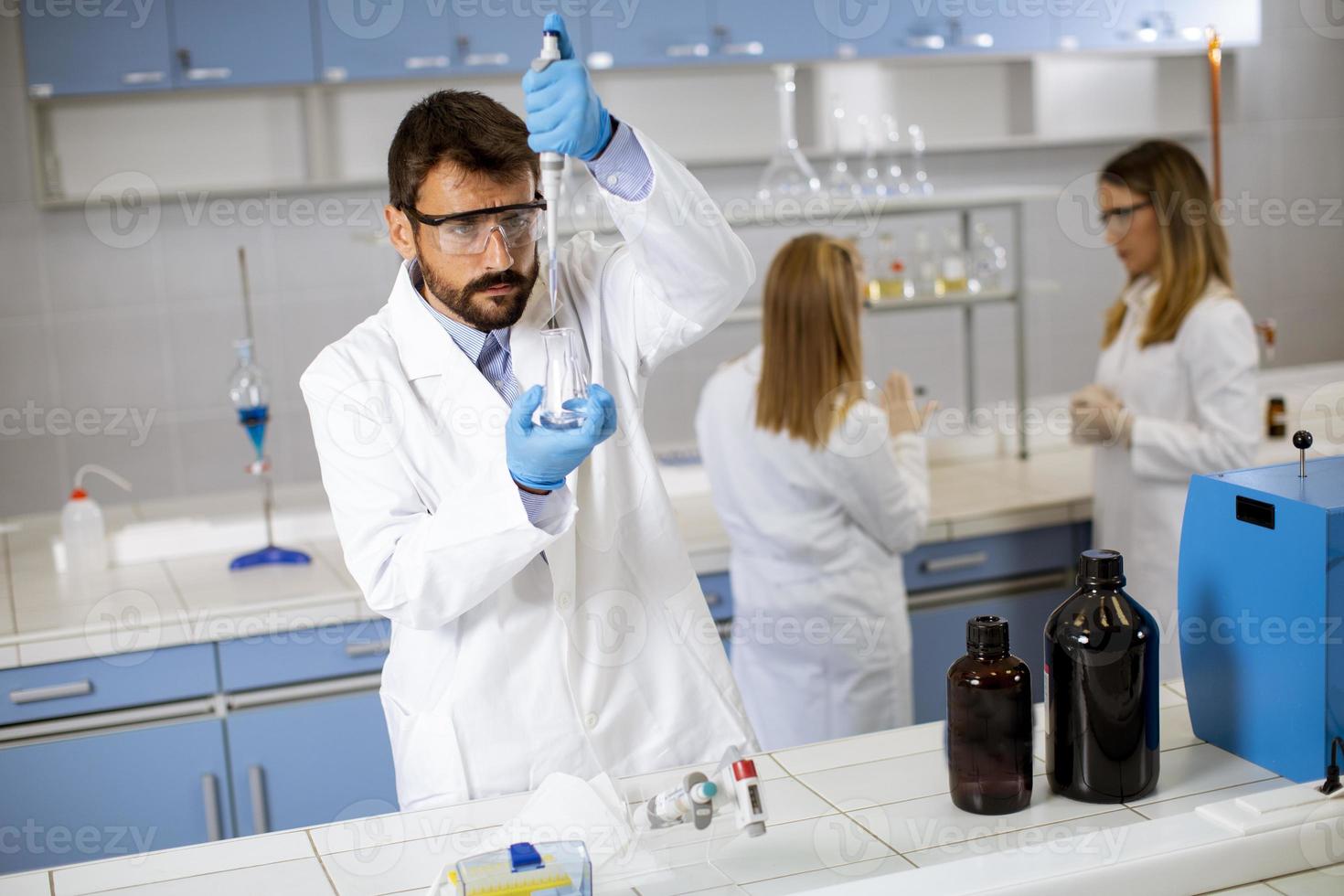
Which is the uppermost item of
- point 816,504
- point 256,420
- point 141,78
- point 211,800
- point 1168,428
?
point 141,78

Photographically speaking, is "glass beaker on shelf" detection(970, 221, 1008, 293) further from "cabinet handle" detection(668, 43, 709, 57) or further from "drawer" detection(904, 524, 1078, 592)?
"cabinet handle" detection(668, 43, 709, 57)

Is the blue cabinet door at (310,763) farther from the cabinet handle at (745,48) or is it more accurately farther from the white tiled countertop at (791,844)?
the cabinet handle at (745,48)

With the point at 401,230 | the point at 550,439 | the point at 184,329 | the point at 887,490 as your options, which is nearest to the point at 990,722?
the point at 550,439

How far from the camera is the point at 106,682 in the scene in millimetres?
2389

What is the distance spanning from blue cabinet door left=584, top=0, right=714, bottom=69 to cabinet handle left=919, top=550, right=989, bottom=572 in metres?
1.63

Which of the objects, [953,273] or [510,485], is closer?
[510,485]

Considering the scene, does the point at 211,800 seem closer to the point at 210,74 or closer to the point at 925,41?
the point at 210,74

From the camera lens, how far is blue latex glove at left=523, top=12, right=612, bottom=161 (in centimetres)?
128

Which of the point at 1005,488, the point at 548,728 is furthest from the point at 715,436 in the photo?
the point at 548,728

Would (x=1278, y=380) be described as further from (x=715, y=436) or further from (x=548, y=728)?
(x=548, y=728)

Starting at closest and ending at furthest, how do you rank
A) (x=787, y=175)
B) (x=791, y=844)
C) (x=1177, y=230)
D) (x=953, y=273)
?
1. (x=791, y=844)
2. (x=1177, y=230)
3. (x=787, y=175)
4. (x=953, y=273)

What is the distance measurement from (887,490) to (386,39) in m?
1.91

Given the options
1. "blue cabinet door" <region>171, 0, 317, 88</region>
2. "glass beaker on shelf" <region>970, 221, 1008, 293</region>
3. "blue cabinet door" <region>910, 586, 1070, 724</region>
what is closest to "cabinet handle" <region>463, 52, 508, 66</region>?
"blue cabinet door" <region>171, 0, 317, 88</region>

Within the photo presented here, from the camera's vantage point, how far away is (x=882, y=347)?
15.1 feet
